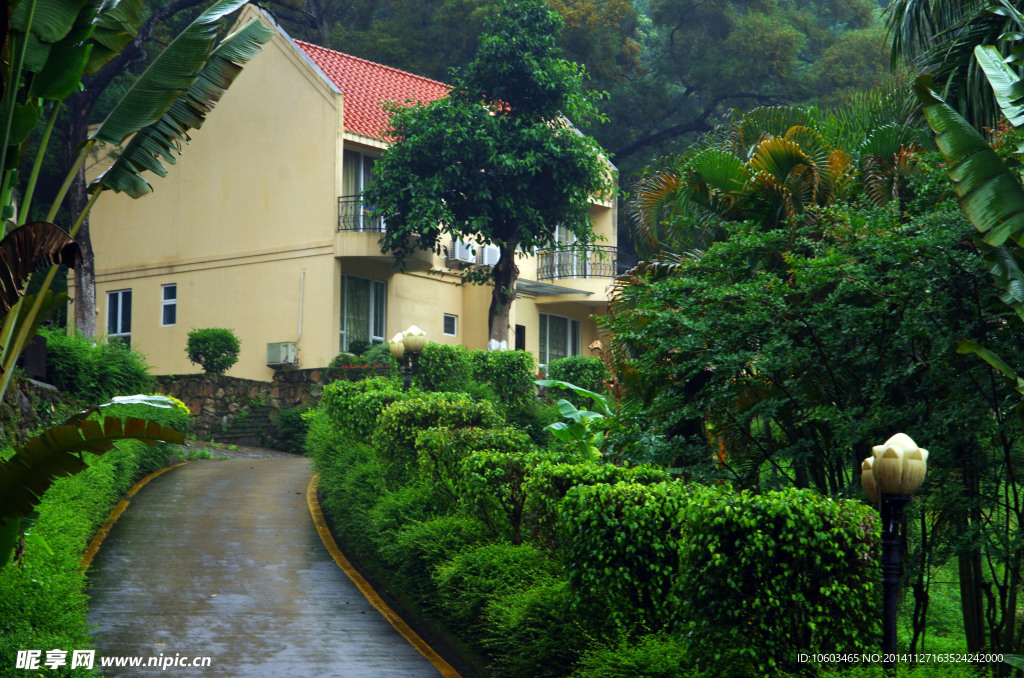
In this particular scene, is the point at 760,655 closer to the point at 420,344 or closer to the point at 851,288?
the point at 851,288

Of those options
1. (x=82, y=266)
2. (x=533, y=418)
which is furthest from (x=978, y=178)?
(x=82, y=266)

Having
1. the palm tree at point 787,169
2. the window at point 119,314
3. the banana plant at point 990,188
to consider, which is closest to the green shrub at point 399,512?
the palm tree at point 787,169

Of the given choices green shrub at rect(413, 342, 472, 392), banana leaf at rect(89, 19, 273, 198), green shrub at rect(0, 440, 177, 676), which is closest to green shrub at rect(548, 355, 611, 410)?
green shrub at rect(413, 342, 472, 392)

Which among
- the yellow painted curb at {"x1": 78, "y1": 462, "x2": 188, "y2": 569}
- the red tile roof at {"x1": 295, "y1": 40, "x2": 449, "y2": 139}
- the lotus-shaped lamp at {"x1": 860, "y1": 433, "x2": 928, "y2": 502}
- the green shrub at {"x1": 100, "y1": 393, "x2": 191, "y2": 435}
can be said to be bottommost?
the yellow painted curb at {"x1": 78, "y1": 462, "x2": 188, "y2": 569}

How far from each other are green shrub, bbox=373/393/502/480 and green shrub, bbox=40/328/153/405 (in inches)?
258

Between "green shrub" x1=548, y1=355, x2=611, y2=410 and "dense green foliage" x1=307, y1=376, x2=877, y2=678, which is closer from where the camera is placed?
"dense green foliage" x1=307, y1=376, x2=877, y2=678

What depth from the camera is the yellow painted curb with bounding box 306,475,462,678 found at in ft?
35.6

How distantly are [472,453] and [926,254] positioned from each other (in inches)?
217

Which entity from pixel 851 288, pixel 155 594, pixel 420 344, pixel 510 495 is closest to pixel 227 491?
pixel 420 344

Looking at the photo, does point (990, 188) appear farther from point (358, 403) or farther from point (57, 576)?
point (358, 403)

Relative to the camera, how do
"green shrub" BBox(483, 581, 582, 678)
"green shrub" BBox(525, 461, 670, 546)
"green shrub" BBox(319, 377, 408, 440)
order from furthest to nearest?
"green shrub" BBox(319, 377, 408, 440), "green shrub" BBox(525, 461, 670, 546), "green shrub" BBox(483, 581, 582, 678)

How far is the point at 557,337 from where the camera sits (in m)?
35.4

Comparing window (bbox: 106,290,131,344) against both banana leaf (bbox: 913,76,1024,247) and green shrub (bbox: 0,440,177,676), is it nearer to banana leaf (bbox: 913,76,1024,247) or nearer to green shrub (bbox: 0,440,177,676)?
green shrub (bbox: 0,440,177,676)

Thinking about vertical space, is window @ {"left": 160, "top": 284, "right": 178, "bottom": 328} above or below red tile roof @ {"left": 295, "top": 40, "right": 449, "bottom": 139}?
below
